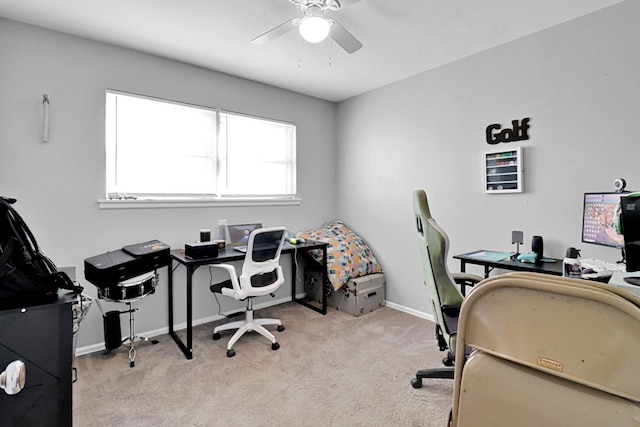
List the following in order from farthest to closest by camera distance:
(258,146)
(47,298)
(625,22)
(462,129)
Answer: (258,146)
(462,129)
(625,22)
(47,298)

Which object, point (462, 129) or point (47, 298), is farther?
point (462, 129)

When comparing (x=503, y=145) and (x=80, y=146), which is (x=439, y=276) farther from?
(x=80, y=146)

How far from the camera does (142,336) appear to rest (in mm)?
2793

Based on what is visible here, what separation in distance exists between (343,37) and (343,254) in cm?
219

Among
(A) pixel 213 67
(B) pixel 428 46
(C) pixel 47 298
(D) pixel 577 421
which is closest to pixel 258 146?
(A) pixel 213 67

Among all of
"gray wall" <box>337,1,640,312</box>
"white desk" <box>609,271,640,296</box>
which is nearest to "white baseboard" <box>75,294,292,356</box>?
"gray wall" <box>337,1,640,312</box>

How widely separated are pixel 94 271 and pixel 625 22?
4.01 m

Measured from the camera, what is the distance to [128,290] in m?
2.33

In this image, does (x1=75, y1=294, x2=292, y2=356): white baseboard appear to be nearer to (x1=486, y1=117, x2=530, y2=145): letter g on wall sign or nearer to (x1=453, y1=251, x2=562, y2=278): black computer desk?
(x1=453, y1=251, x2=562, y2=278): black computer desk

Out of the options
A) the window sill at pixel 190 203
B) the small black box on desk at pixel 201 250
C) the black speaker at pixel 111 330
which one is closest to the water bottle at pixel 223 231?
the window sill at pixel 190 203

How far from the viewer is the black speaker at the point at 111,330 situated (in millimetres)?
2455

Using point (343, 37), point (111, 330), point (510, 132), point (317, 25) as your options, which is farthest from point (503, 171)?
point (111, 330)

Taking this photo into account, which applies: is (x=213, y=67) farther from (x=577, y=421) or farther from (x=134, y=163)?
(x=577, y=421)

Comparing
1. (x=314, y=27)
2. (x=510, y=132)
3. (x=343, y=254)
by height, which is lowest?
(x=343, y=254)
